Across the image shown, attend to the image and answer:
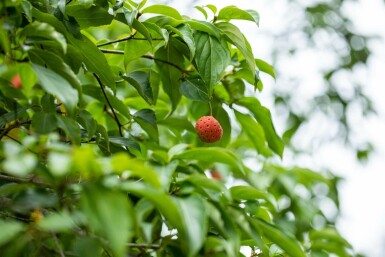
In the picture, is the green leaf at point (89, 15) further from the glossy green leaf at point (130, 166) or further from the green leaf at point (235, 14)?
the glossy green leaf at point (130, 166)

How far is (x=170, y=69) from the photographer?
1.32 meters

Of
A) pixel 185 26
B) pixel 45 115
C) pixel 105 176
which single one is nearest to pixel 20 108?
pixel 45 115

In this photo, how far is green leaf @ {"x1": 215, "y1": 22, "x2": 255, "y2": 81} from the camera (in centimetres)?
116

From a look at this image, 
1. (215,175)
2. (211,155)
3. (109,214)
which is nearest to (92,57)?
(211,155)

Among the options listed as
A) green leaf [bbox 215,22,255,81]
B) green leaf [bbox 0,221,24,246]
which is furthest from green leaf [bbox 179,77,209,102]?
green leaf [bbox 0,221,24,246]

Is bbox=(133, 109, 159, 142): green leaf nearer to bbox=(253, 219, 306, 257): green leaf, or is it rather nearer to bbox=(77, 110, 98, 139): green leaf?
bbox=(77, 110, 98, 139): green leaf

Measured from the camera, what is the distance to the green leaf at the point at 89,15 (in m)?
1.12

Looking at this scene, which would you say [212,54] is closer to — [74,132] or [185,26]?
[185,26]

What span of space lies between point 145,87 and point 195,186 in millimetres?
400

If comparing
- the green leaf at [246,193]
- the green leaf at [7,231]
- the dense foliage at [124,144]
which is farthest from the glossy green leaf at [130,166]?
the green leaf at [246,193]

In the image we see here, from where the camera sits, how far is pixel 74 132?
95cm

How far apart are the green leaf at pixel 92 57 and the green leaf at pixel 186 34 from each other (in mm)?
135

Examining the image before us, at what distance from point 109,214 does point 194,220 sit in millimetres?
127

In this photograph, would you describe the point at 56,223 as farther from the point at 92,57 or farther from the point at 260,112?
the point at 260,112
